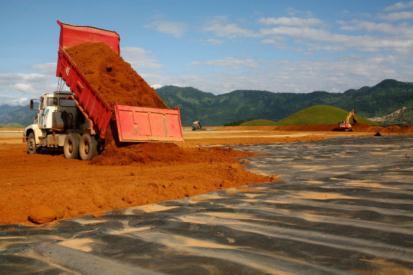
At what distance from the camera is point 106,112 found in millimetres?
15008

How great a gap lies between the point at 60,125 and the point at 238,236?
45.9 ft

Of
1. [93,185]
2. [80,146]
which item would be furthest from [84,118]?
[93,185]

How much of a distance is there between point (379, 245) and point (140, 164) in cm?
1042

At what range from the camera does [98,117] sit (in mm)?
15453

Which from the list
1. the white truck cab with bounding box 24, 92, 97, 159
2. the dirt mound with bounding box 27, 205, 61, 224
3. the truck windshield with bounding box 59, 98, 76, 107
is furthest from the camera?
the truck windshield with bounding box 59, 98, 76, 107

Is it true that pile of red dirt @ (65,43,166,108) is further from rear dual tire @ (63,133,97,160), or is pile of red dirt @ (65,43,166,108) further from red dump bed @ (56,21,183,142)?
rear dual tire @ (63,133,97,160)

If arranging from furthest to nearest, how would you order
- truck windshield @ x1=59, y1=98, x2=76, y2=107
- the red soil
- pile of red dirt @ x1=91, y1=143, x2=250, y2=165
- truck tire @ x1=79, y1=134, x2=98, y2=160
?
truck windshield @ x1=59, y1=98, x2=76, y2=107, truck tire @ x1=79, y1=134, x2=98, y2=160, pile of red dirt @ x1=91, y1=143, x2=250, y2=165, the red soil

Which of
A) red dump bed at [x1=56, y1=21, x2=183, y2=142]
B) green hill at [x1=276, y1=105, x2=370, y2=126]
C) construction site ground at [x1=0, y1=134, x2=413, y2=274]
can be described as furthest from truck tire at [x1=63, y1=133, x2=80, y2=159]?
green hill at [x1=276, y1=105, x2=370, y2=126]

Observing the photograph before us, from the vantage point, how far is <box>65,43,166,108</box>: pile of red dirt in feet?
53.0

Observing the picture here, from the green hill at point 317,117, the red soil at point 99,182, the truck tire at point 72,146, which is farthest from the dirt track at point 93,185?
the green hill at point 317,117

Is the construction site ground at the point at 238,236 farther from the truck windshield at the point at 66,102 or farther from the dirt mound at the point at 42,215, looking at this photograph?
the truck windshield at the point at 66,102

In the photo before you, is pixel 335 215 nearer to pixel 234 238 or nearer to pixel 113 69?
pixel 234 238

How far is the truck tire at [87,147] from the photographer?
633 inches

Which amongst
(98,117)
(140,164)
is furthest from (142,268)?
(98,117)
